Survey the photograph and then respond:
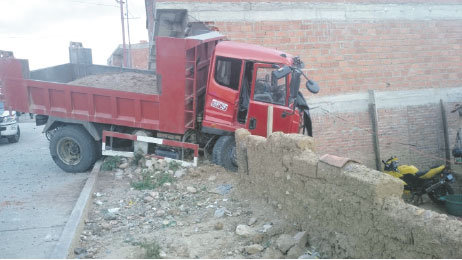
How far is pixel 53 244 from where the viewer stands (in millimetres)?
5027

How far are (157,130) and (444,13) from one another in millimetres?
9003

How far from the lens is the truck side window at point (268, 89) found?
7.58 m

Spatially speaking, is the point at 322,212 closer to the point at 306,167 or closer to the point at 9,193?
the point at 306,167

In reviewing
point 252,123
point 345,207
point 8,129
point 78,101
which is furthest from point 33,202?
point 8,129

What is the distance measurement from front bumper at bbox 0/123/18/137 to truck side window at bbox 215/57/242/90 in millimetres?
9677

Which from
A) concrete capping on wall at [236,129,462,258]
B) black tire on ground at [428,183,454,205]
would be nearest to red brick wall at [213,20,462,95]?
black tire on ground at [428,183,454,205]

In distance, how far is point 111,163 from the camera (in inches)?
335

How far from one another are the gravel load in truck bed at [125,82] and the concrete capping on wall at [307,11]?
5.98ft

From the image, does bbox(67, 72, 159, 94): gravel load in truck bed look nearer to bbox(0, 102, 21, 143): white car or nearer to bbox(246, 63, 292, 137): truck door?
bbox(246, 63, 292, 137): truck door

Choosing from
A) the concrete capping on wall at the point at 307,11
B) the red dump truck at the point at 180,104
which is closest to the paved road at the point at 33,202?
the red dump truck at the point at 180,104

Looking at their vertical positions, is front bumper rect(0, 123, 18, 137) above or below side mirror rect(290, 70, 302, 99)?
below

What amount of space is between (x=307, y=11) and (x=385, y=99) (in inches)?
129

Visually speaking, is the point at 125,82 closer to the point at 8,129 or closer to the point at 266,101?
the point at 266,101

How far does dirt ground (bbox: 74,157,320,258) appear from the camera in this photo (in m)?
4.76
